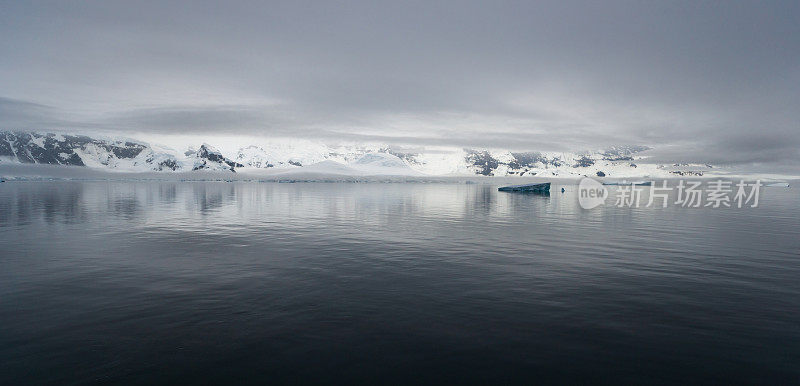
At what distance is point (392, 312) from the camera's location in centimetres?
1816

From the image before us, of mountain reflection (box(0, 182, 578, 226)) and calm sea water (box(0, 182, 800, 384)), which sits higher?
calm sea water (box(0, 182, 800, 384))

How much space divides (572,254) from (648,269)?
6053mm

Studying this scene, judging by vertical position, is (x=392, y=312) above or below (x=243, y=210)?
above

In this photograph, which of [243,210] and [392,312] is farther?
[243,210]

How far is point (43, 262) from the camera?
27938 millimetres

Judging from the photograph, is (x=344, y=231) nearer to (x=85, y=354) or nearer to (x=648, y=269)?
(x=648, y=269)

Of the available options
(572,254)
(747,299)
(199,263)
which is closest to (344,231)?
(199,263)

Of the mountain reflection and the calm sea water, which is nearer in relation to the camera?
the calm sea water

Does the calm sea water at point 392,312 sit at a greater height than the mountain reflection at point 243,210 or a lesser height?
greater

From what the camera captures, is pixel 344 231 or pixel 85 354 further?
pixel 344 231

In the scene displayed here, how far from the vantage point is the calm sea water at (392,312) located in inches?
514

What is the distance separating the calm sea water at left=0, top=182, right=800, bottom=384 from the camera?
13.1 metres

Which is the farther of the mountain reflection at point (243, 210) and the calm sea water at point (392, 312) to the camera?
the mountain reflection at point (243, 210)

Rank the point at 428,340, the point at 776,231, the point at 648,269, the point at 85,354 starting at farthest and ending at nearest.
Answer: the point at 776,231, the point at 648,269, the point at 428,340, the point at 85,354
